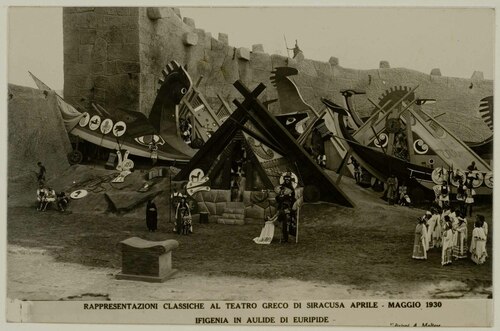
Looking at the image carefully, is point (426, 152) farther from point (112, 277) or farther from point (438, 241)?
point (112, 277)

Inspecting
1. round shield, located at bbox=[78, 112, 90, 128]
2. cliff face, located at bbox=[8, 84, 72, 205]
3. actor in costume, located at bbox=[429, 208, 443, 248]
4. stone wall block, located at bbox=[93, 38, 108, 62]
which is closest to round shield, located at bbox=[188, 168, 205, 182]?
round shield, located at bbox=[78, 112, 90, 128]

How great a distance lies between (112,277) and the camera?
8172 millimetres

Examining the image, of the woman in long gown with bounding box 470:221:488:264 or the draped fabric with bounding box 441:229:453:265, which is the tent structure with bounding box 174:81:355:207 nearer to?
the draped fabric with bounding box 441:229:453:265

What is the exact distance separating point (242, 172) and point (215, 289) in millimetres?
1595

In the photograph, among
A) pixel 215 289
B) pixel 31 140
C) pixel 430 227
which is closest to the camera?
pixel 215 289

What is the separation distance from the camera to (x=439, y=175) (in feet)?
28.4

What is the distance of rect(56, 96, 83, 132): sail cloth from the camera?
916 centimetres

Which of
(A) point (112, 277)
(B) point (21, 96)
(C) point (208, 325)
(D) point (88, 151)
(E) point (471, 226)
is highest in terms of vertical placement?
(B) point (21, 96)

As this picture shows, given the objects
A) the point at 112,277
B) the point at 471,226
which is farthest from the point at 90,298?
the point at 471,226

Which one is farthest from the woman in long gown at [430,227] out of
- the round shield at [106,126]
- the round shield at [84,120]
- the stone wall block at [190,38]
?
the round shield at [84,120]

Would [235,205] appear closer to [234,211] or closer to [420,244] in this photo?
[234,211]

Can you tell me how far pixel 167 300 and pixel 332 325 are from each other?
2.05m

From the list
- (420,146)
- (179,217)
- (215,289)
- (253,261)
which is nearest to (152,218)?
(179,217)

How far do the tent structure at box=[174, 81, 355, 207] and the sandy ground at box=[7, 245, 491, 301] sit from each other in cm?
123
